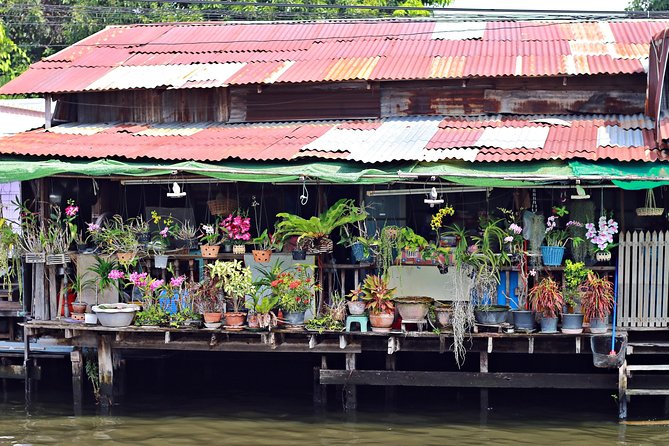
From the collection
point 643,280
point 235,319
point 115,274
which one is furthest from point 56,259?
point 643,280

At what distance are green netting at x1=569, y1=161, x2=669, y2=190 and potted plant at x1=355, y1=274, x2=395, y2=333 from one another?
302cm

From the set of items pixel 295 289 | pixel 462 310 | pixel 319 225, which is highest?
pixel 319 225

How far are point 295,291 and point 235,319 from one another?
3.20ft

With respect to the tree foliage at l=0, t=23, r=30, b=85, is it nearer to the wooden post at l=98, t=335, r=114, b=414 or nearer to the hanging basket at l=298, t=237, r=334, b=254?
the wooden post at l=98, t=335, r=114, b=414

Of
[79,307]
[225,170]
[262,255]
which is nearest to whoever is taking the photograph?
[225,170]

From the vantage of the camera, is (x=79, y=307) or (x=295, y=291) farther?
(x=79, y=307)

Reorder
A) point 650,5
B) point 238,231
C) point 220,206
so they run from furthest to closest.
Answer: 1. point 650,5
2. point 220,206
3. point 238,231

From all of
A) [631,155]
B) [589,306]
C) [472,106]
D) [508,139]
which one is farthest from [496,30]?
[589,306]

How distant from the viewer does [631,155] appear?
1309 centimetres

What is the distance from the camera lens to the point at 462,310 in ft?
43.4

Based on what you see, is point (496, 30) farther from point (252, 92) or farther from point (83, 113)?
point (83, 113)

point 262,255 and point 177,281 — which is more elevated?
point 262,255

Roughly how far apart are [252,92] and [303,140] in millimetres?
2376

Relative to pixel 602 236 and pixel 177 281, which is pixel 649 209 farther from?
pixel 177 281
